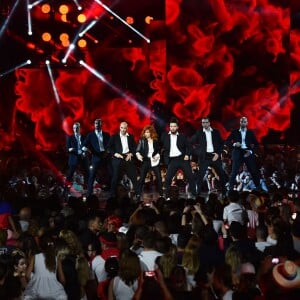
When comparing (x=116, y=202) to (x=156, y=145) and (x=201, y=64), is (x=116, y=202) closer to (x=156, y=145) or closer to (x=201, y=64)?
(x=156, y=145)

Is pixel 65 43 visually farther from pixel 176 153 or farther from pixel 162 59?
pixel 176 153

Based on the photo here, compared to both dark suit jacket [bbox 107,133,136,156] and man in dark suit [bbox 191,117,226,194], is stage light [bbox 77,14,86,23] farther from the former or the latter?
man in dark suit [bbox 191,117,226,194]

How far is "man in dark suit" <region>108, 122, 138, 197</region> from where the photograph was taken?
13875 millimetres

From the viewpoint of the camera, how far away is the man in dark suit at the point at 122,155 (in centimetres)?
1388

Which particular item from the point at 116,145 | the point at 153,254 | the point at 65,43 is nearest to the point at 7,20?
the point at 65,43

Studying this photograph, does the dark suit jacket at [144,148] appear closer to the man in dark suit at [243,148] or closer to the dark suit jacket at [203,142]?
the dark suit jacket at [203,142]

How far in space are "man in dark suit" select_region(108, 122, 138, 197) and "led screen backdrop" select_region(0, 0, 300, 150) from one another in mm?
7118

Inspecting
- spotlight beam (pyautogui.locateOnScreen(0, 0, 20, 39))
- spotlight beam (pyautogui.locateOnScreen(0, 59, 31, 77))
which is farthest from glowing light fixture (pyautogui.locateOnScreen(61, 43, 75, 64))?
spotlight beam (pyautogui.locateOnScreen(0, 0, 20, 39))

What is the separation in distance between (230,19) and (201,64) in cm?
158

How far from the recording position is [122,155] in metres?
13.9

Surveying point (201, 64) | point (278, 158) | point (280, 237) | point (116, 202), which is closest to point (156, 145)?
point (116, 202)

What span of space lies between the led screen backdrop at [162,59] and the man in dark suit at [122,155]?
7.12m

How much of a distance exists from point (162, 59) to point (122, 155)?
9304 mm

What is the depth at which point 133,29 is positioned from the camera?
2230 centimetres
